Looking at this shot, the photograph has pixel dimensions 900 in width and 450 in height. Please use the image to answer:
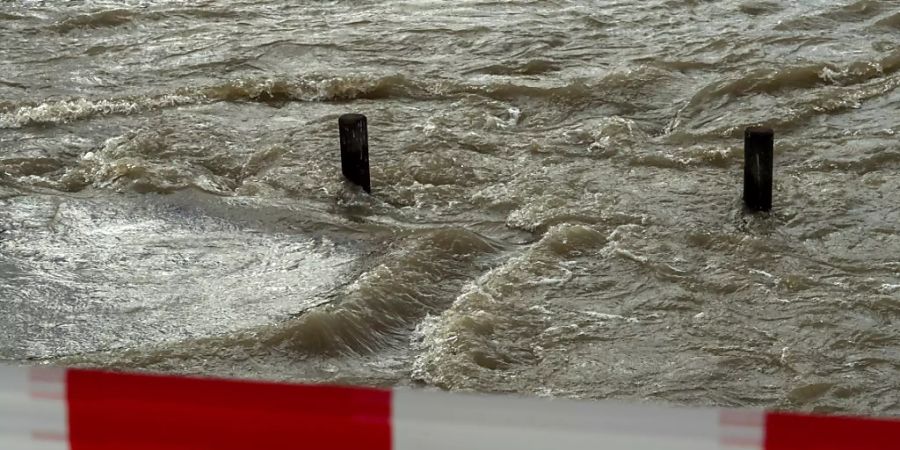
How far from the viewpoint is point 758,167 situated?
7207 mm

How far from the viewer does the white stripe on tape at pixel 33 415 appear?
186 cm

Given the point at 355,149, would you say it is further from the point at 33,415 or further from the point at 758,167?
the point at 33,415

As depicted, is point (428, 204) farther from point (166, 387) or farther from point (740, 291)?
point (166, 387)

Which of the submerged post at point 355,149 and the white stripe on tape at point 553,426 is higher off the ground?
the white stripe on tape at point 553,426

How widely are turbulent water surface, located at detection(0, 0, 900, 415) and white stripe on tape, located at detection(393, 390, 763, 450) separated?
374 centimetres

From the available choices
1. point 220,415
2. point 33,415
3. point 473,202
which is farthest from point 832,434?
point 473,202

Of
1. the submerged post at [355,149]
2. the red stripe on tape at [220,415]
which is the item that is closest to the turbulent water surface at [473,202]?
the submerged post at [355,149]

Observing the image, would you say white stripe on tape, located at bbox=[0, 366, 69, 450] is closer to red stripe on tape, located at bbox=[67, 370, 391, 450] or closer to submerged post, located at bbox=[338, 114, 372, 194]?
red stripe on tape, located at bbox=[67, 370, 391, 450]

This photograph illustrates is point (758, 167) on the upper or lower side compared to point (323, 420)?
lower

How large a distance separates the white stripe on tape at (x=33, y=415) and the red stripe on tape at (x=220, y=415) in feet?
0.06

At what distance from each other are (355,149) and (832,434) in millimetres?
6179

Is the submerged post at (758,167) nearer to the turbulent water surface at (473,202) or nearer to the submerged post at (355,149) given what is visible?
the turbulent water surface at (473,202)

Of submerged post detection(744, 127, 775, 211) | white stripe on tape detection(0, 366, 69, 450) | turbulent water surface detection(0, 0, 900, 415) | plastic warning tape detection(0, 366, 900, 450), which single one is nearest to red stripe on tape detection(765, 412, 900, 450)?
plastic warning tape detection(0, 366, 900, 450)

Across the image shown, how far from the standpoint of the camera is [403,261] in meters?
6.76
